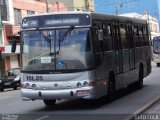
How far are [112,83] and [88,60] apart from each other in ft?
7.84

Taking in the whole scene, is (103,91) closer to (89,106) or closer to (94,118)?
(89,106)

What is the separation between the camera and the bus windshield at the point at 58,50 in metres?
15.3

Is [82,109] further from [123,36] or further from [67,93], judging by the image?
[123,36]

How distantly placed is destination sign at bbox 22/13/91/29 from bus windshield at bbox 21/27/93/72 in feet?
0.62

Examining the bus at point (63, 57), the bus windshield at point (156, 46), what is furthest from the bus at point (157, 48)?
the bus at point (63, 57)

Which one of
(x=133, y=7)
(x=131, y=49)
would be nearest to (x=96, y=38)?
(x=131, y=49)

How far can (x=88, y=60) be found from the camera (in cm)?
1527

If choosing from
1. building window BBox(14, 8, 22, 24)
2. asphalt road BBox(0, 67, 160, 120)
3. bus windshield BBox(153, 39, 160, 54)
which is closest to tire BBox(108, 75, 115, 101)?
asphalt road BBox(0, 67, 160, 120)

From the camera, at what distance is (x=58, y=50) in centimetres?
1542

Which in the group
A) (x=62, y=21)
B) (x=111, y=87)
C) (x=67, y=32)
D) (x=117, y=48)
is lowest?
(x=111, y=87)

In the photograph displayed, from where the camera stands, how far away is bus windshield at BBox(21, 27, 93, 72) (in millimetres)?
15258

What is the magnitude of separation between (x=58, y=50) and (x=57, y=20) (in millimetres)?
962

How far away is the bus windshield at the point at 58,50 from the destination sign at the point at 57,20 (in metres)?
0.19

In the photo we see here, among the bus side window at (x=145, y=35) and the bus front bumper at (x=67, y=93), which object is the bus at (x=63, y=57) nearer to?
the bus front bumper at (x=67, y=93)
